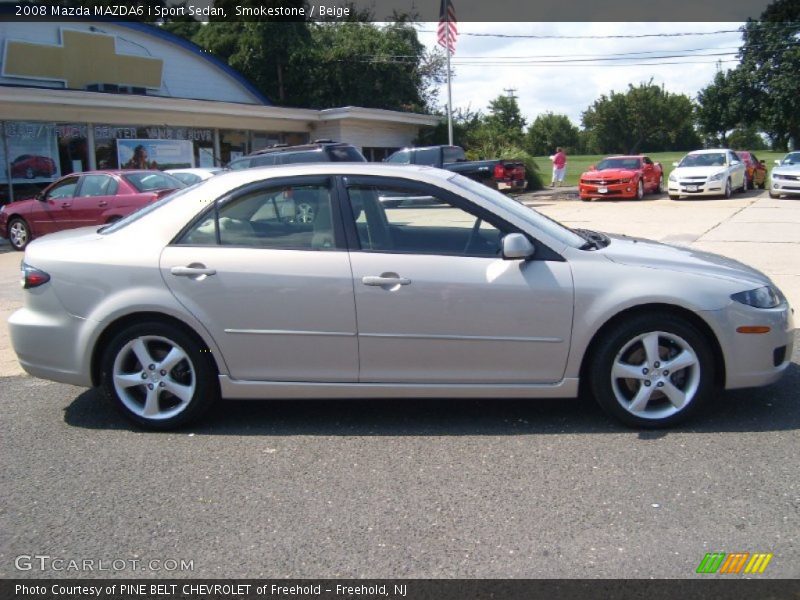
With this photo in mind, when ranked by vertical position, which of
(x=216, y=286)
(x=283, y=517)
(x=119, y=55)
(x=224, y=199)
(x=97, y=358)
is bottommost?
(x=283, y=517)

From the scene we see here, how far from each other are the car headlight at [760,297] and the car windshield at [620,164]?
22.6 meters

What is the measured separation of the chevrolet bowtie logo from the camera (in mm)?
21672

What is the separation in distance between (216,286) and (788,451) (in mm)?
3408

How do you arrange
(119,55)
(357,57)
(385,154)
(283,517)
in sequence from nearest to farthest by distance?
(283,517), (119,55), (385,154), (357,57)

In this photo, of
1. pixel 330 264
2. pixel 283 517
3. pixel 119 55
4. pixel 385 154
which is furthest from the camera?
pixel 385 154

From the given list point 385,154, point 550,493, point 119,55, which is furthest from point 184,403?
point 385,154

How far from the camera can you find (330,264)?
462cm

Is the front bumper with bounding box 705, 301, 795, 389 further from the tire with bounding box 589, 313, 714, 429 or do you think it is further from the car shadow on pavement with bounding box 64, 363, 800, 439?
the car shadow on pavement with bounding box 64, 363, 800, 439

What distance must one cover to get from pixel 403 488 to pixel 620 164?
24.5 metres

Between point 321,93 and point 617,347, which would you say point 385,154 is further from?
point 617,347

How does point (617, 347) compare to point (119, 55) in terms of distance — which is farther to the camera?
point (119, 55)

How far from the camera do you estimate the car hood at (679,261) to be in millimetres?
4641

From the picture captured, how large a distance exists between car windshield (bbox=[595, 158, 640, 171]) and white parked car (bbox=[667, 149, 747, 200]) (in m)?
1.46

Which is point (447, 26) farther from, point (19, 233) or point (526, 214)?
point (526, 214)
